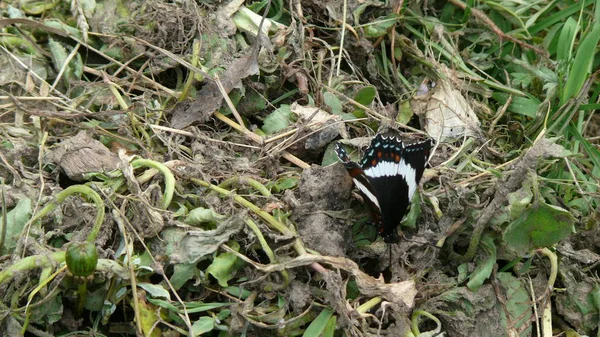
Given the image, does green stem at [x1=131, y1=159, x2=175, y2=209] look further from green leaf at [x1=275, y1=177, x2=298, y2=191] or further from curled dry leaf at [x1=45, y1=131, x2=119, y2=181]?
green leaf at [x1=275, y1=177, x2=298, y2=191]

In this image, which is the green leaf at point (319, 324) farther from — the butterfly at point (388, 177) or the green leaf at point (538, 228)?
the green leaf at point (538, 228)

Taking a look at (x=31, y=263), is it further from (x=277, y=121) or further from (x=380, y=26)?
(x=380, y=26)

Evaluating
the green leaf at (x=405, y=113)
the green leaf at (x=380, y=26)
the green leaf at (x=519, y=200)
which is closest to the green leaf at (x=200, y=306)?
the green leaf at (x=519, y=200)

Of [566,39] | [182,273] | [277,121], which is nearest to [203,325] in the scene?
[182,273]

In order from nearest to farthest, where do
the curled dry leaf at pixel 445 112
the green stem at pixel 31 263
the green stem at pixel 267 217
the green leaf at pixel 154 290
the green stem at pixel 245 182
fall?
the green stem at pixel 31 263
the green leaf at pixel 154 290
the green stem at pixel 267 217
the green stem at pixel 245 182
the curled dry leaf at pixel 445 112

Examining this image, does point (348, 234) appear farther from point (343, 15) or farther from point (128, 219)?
point (343, 15)

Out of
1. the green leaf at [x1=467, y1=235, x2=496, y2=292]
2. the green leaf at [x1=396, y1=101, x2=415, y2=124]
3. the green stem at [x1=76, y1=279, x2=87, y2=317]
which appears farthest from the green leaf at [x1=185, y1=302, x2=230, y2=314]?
the green leaf at [x1=396, y1=101, x2=415, y2=124]
